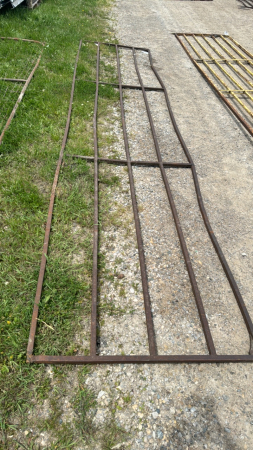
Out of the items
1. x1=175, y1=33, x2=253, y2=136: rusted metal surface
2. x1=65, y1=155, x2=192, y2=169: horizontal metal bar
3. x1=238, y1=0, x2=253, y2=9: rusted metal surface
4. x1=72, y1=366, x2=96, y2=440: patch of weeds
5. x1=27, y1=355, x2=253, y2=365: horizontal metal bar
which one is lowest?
x1=72, y1=366, x2=96, y2=440: patch of weeds

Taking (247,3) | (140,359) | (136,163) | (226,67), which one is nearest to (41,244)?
(140,359)

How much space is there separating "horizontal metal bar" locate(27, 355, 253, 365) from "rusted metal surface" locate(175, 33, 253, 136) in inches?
161

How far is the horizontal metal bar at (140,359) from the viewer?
2338 mm

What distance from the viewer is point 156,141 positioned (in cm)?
473

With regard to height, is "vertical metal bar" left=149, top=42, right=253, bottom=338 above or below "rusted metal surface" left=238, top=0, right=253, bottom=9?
below

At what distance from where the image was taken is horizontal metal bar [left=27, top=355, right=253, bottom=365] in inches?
92.0

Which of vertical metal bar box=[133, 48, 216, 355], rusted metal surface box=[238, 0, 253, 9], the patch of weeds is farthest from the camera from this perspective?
rusted metal surface box=[238, 0, 253, 9]

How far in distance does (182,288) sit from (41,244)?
150 centimetres

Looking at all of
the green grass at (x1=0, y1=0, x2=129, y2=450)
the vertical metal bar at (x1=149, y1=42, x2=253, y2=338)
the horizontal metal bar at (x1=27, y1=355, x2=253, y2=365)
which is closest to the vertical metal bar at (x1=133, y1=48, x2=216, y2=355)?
the horizontal metal bar at (x1=27, y1=355, x2=253, y2=365)

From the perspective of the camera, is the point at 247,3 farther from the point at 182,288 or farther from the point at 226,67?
the point at 182,288

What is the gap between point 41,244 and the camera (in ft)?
10.2

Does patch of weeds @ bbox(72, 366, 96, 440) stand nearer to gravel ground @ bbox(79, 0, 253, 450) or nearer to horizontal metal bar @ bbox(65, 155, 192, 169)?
gravel ground @ bbox(79, 0, 253, 450)

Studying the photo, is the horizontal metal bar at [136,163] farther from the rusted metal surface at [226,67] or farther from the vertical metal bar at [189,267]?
the rusted metal surface at [226,67]

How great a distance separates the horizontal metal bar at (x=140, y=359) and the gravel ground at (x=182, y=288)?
0.06 meters
